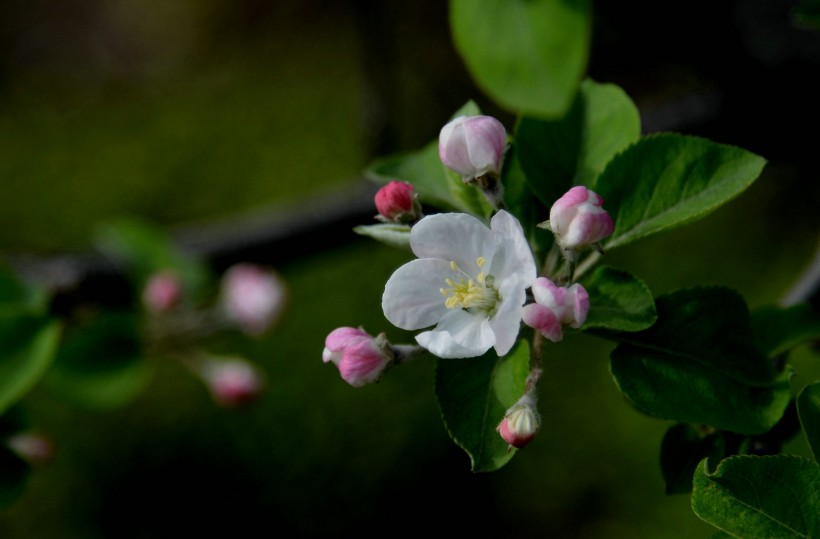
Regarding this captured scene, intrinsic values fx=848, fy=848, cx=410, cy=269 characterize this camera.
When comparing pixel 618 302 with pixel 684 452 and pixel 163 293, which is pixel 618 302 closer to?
pixel 684 452

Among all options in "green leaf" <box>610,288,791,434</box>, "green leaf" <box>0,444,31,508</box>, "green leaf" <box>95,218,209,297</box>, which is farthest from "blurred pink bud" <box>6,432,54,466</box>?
"green leaf" <box>610,288,791,434</box>

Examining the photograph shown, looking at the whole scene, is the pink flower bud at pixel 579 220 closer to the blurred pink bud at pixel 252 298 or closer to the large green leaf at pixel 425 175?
the large green leaf at pixel 425 175

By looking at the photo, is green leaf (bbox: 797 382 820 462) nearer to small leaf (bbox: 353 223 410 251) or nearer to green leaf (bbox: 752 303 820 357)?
green leaf (bbox: 752 303 820 357)

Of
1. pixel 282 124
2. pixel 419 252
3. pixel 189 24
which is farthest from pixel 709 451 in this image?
pixel 189 24

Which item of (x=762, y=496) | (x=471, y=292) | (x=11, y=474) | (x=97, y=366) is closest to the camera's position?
(x=762, y=496)

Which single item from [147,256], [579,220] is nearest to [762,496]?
[579,220]

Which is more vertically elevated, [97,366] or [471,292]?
[471,292]
